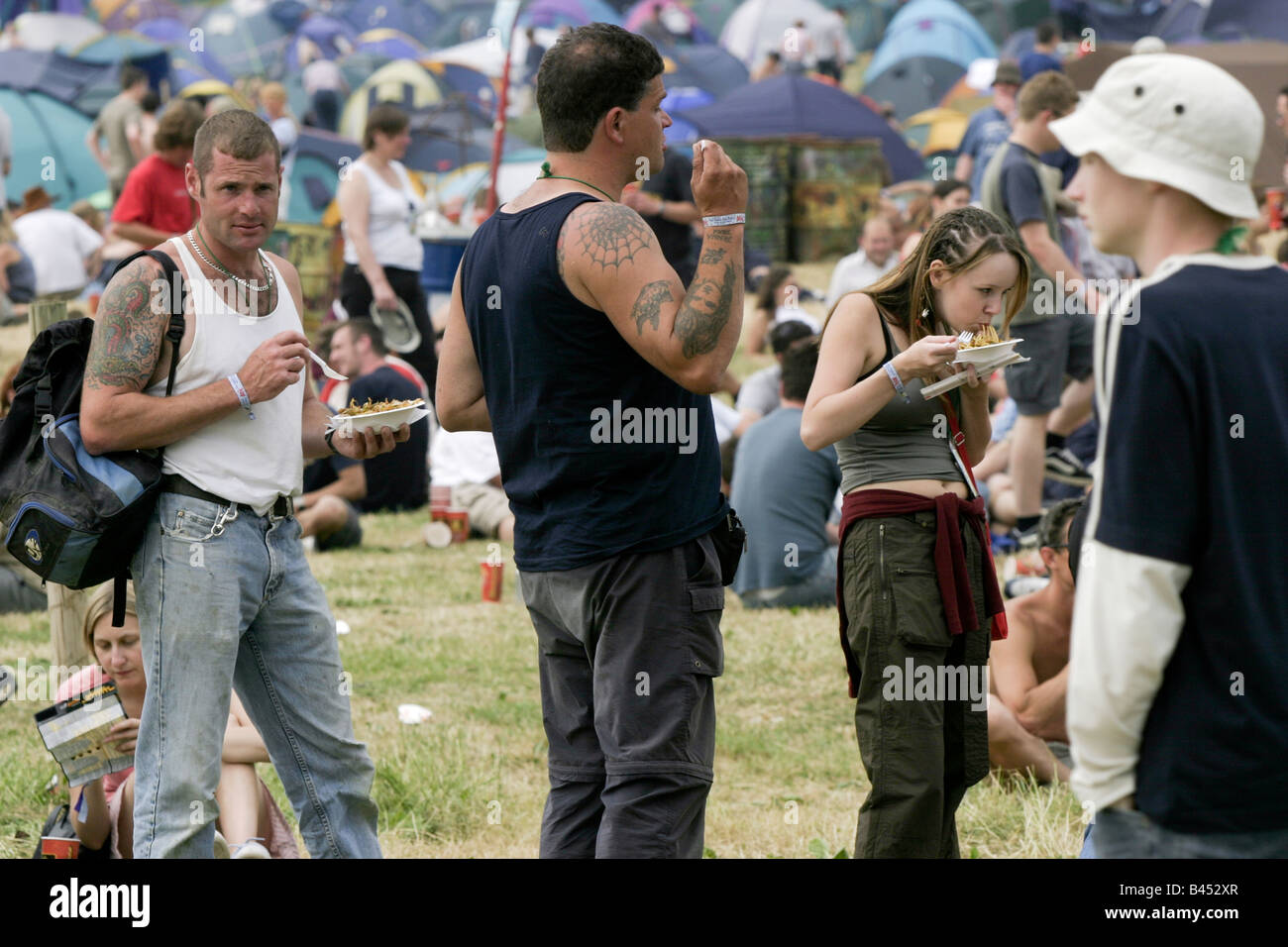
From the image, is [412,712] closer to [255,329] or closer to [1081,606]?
[255,329]

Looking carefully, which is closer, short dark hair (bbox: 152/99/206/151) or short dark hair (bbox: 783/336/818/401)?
short dark hair (bbox: 783/336/818/401)

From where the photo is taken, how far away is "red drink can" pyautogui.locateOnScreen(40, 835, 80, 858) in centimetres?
407

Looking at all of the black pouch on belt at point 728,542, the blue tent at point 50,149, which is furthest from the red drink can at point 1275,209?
the blue tent at point 50,149

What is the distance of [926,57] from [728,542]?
23.1m

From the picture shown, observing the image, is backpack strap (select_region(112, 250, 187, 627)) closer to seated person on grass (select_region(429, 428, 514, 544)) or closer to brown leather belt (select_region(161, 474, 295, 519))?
brown leather belt (select_region(161, 474, 295, 519))

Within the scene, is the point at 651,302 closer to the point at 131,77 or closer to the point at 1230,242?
the point at 1230,242

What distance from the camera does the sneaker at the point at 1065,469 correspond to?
7.91m

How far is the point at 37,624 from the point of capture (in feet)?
22.8

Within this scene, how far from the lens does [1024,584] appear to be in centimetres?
644

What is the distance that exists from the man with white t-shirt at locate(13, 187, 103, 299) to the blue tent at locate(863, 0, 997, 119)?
14904 mm

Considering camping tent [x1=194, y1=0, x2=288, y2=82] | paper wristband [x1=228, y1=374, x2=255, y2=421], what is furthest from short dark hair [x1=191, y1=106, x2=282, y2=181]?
camping tent [x1=194, y1=0, x2=288, y2=82]

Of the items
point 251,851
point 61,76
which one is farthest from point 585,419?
point 61,76

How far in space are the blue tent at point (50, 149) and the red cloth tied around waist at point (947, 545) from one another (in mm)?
16449
